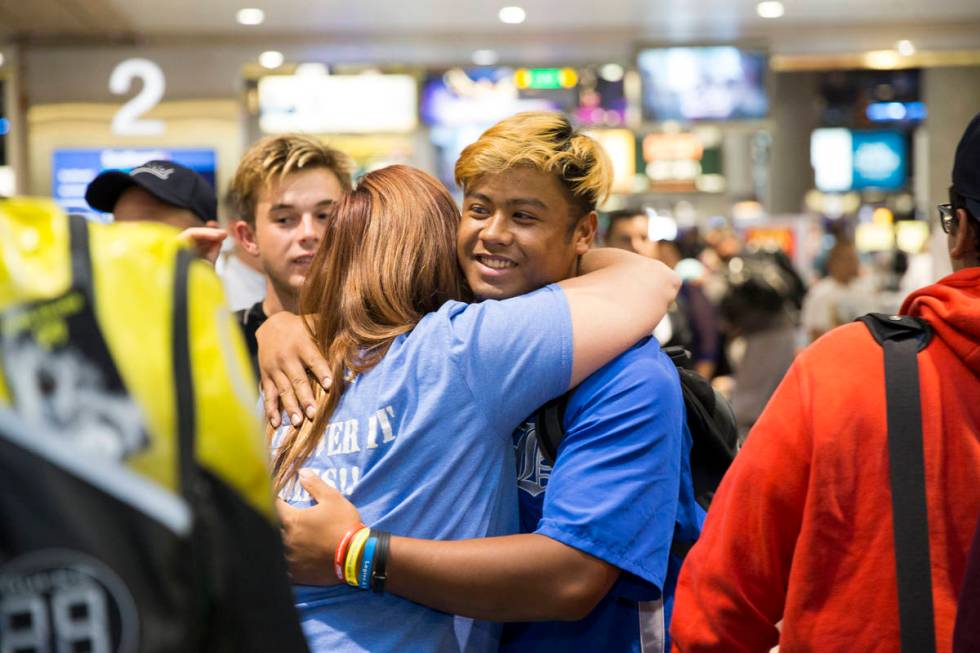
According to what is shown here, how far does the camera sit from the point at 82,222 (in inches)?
37.6

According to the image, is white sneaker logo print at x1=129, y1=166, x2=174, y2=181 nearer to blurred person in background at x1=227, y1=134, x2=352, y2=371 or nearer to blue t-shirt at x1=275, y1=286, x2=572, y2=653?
blurred person in background at x1=227, y1=134, x2=352, y2=371

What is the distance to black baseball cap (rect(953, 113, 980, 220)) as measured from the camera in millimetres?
Answer: 1632

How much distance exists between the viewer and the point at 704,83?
844 cm

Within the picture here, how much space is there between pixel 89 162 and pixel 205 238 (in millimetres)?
6851

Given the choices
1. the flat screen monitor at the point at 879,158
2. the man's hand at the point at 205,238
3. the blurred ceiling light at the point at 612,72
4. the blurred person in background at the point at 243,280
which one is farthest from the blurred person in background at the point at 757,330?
the flat screen monitor at the point at 879,158

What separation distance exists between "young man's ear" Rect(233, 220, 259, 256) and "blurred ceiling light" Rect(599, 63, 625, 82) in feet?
19.8

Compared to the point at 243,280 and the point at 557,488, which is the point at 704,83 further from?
the point at 557,488

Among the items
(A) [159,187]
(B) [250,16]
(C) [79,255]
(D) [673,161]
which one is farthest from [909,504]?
(D) [673,161]

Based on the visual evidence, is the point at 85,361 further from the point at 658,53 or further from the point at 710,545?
the point at 658,53

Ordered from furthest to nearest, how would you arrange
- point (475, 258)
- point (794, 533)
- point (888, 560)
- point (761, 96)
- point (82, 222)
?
point (761, 96) < point (475, 258) < point (794, 533) < point (888, 560) < point (82, 222)

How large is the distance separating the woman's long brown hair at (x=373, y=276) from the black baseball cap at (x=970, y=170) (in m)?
0.86

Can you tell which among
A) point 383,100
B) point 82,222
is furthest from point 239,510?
point 383,100

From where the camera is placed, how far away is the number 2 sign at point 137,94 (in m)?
8.84

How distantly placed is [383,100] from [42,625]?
8.09 meters
